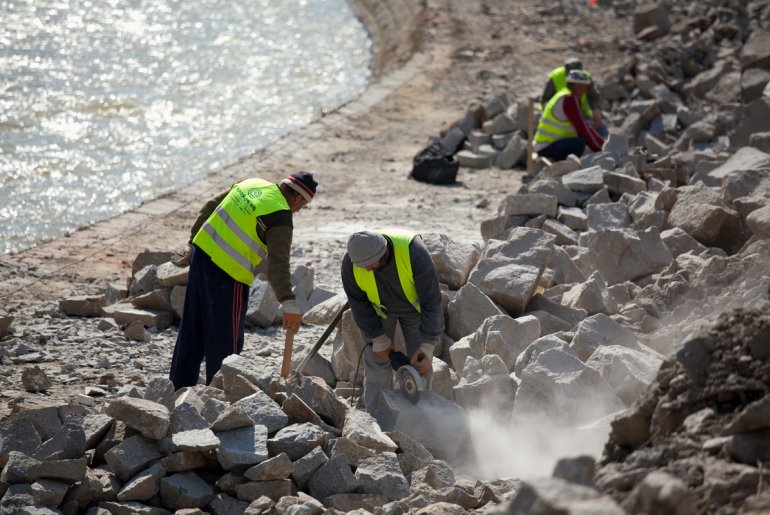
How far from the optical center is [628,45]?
2003 cm

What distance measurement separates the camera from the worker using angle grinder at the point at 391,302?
5961 millimetres

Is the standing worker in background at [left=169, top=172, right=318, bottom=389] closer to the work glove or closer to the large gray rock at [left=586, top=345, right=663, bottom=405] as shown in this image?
the work glove

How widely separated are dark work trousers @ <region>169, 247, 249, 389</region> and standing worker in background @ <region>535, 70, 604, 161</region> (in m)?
6.03

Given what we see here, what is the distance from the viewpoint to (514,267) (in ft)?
24.6

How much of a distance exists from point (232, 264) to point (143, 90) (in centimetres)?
1374

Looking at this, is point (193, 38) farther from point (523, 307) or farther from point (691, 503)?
point (691, 503)

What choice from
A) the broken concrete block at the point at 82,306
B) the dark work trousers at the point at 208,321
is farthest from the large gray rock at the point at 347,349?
the broken concrete block at the point at 82,306

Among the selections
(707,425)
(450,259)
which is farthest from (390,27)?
(707,425)

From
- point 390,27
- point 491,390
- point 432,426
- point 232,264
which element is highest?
point 390,27

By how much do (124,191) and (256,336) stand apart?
6584 mm

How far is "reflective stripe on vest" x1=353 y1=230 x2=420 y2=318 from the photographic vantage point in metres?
6.01

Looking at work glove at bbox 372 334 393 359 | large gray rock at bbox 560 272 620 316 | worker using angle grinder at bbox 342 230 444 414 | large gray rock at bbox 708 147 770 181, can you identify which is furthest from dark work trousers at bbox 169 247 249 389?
large gray rock at bbox 708 147 770 181

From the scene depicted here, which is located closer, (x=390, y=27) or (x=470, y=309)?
(x=470, y=309)

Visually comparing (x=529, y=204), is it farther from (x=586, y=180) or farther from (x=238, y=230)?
(x=238, y=230)
